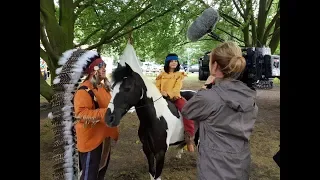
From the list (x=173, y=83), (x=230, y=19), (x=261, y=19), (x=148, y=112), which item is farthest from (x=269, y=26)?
(x=148, y=112)

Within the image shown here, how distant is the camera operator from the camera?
1303mm

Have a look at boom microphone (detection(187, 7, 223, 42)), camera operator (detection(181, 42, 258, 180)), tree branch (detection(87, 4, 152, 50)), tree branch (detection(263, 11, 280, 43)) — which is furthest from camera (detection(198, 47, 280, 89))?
tree branch (detection(263, 11, 280, 43))

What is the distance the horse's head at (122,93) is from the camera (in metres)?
1.74

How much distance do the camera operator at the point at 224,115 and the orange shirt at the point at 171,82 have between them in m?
0.87

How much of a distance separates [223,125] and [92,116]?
816mm

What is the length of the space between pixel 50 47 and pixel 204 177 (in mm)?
1988

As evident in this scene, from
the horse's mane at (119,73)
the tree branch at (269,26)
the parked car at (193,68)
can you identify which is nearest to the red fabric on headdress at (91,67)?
the horse's mane at (119,73)

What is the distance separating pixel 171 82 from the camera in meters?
2.27

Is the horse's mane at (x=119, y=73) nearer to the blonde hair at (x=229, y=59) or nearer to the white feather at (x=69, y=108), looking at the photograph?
the white feather at (x=69, y=108)

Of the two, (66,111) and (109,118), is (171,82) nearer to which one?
(109,118)

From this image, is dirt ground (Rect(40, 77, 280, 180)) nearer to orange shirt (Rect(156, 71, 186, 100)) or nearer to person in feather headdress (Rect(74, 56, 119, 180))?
orange shirt (Rect(156, 71, 186, 100))

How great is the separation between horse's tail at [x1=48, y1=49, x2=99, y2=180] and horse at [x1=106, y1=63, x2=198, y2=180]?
238mm
